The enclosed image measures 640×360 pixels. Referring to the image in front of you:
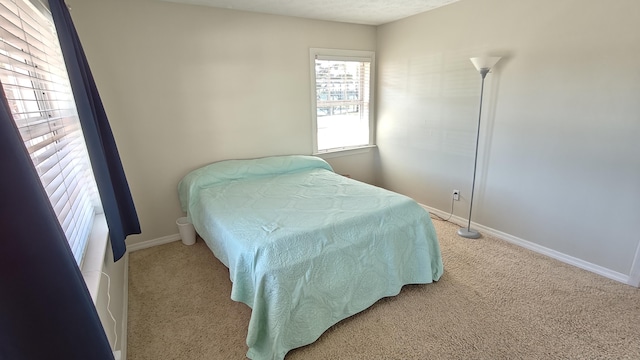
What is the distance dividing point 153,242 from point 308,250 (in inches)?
81.8

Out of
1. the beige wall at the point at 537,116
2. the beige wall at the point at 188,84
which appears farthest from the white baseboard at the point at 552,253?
A: the beige wall at the point at 188,84

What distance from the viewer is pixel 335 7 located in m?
2.97

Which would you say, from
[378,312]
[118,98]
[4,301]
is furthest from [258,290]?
[118,98]

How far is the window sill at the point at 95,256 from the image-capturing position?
132cm

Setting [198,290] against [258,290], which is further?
→ [198,290]

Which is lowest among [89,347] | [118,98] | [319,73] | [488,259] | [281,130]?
[488,259]

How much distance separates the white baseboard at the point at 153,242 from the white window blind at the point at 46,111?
105cm

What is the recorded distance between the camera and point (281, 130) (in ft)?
11.5

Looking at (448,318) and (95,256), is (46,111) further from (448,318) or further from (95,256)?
(448,318)

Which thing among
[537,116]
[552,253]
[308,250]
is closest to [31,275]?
[308,250]

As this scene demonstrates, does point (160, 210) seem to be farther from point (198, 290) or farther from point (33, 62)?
point (33, 62)

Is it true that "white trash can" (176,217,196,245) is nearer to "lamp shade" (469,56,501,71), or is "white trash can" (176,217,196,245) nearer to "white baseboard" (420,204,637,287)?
"white baseboard" (420,204,637,287)

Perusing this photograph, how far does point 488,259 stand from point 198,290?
2438mm

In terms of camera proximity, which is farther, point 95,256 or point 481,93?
point 481,93
